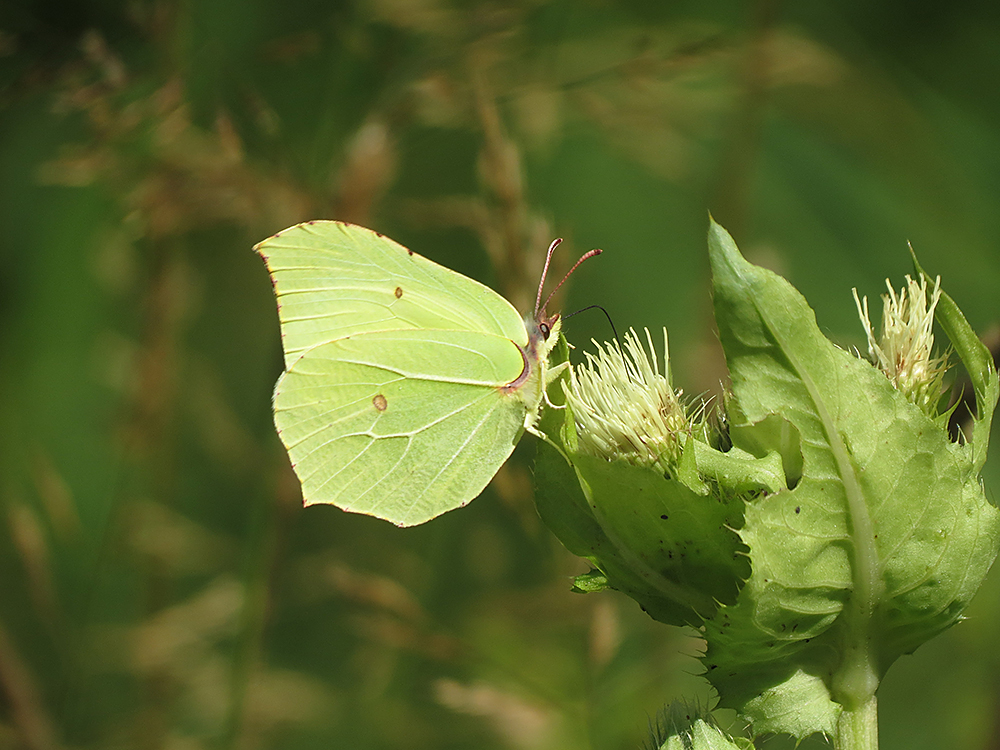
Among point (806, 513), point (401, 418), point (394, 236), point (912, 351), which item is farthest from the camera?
point (394, 236)

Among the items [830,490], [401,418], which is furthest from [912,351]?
[401,418]

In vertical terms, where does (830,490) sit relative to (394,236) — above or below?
above

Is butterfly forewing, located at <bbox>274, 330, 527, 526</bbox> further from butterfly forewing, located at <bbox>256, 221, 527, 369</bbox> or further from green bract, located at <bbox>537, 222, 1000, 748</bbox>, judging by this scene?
green bract, located at <bbox>537, 222, 1000, 748</bbox>

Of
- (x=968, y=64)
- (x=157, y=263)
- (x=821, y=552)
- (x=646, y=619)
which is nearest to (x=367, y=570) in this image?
(x=646, y=619)

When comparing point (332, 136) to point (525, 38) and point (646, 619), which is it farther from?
point (646, 619)

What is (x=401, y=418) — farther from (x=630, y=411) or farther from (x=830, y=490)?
(x=830, y=490)

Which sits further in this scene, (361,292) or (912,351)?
(361,292)

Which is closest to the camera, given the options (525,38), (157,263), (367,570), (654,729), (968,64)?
(654,729)
